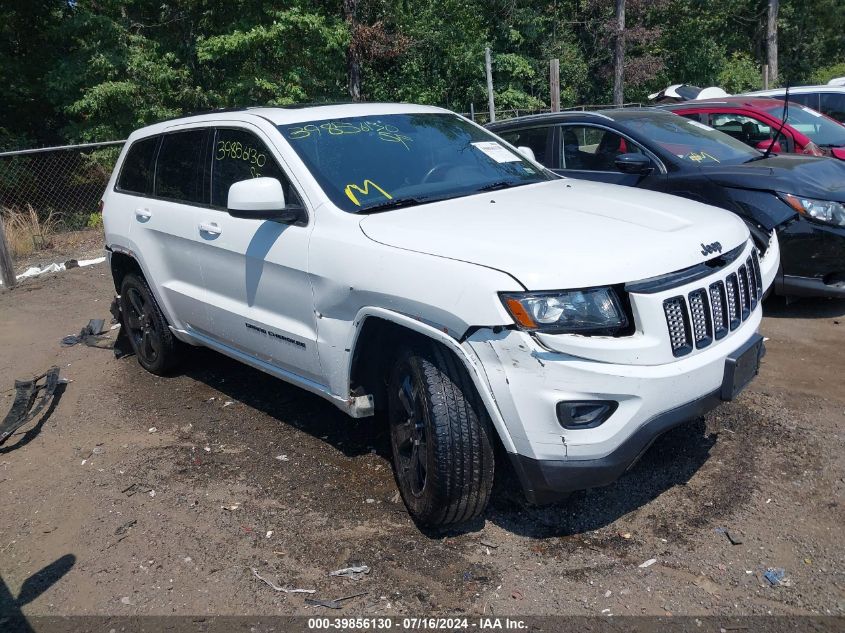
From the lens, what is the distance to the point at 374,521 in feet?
12.1

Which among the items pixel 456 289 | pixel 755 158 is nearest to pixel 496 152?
pixel 456 289

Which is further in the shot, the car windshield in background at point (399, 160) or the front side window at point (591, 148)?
the front side window at point (591, 148)

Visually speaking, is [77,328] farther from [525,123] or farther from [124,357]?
[525,123]

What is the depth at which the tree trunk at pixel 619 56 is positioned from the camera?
92.0 ft

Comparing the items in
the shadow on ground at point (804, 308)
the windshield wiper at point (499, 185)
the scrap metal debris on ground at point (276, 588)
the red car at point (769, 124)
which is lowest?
the shadow on ground at point (804, 308)

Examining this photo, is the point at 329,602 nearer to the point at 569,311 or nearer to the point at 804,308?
the point at 569,311

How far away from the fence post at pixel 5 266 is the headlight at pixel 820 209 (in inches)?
329

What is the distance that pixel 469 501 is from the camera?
3330mm

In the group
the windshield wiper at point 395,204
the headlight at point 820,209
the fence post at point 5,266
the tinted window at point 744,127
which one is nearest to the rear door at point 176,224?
the windshield wiper at point 395,204

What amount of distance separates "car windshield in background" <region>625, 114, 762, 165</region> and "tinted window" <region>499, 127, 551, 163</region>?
0.78 meters

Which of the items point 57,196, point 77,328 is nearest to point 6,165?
point 57,196

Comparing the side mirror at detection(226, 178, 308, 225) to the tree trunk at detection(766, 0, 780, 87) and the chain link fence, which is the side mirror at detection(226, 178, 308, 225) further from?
the tree trunk at detection(766, 0, 780, 87)

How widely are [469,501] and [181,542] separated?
137cm

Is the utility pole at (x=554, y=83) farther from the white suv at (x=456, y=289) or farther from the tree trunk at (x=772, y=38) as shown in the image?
the tree trunk at (x=772, y=38)
